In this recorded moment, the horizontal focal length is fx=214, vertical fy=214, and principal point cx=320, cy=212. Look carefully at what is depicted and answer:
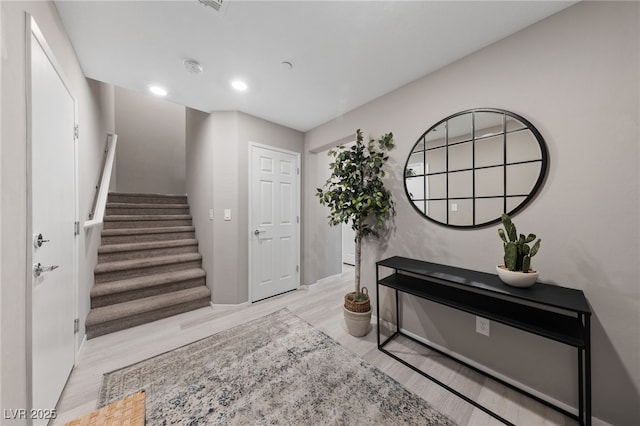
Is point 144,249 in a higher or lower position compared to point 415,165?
lower

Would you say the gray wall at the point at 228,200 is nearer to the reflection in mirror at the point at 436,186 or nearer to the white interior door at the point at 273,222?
the white interior door at the point at 273,222

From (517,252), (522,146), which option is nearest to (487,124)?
(522,146)

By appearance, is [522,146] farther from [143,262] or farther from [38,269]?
[143,262]

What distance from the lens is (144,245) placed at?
8.96 ft

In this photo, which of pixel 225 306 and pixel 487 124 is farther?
pixel 225 306

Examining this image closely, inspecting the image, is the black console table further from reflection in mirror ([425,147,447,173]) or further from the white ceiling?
the white ceiling

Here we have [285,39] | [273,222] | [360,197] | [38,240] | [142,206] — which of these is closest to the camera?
[38,240]

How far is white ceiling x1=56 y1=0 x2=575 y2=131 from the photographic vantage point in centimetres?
132

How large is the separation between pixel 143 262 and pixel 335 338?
7.92ft

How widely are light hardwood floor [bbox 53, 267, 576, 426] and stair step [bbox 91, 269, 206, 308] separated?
→ 37 cm

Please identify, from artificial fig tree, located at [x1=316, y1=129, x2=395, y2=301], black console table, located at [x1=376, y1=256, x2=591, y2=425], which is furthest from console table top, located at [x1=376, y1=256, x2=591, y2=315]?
artificial fig tree, located at [x1=316, y1=129, x2=395, y2=301]

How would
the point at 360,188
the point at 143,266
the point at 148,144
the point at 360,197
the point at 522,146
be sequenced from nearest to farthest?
the point at 522,146 < the point at 360,197 < the point at 360,188 < the point at 143,266 < the point at 148,144

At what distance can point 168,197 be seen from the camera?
368 cm

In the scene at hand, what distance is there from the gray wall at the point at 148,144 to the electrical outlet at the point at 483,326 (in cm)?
553
